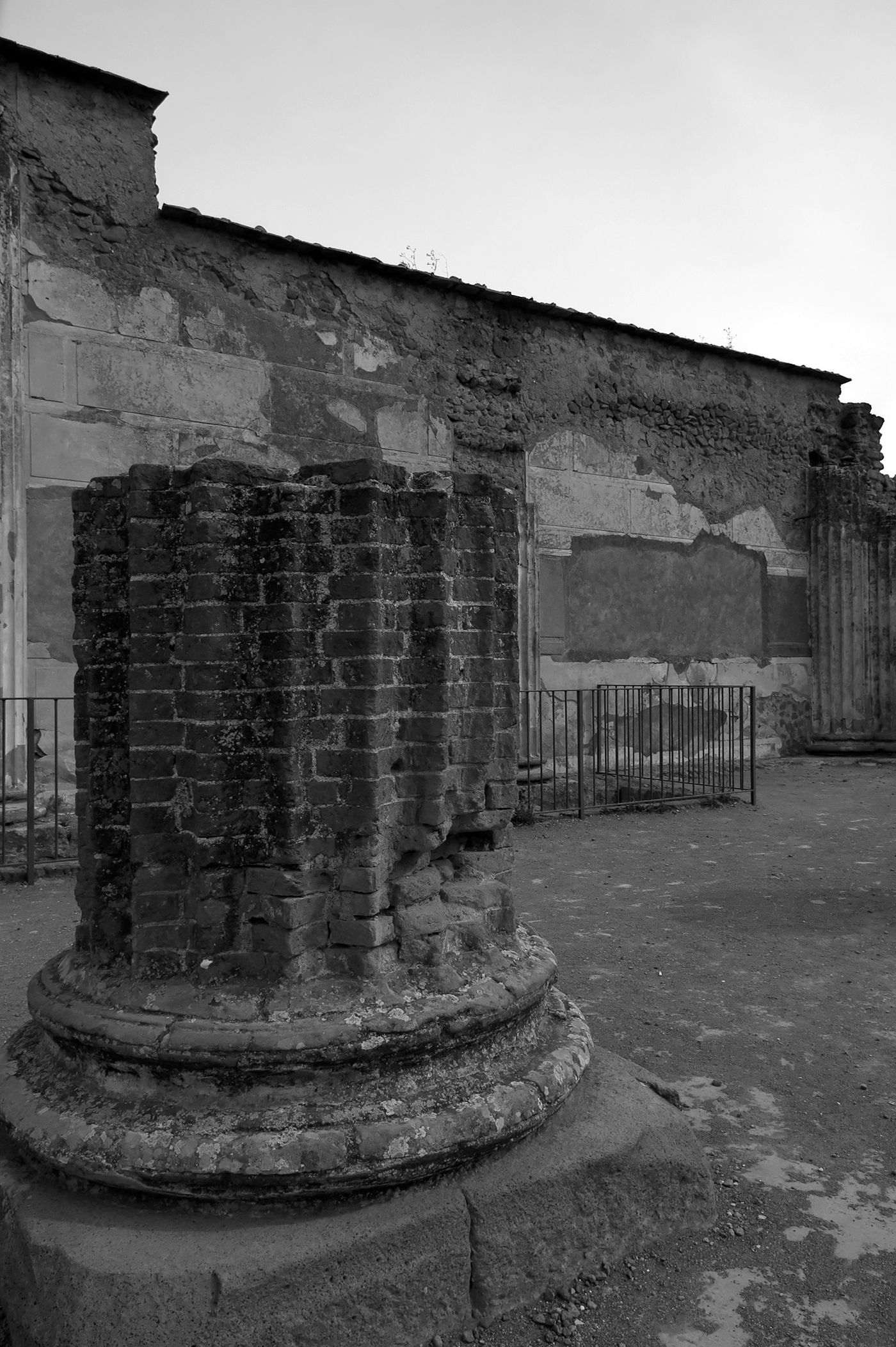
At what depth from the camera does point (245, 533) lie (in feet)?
8.53

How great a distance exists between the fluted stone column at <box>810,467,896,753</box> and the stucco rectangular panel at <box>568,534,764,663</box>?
122cm

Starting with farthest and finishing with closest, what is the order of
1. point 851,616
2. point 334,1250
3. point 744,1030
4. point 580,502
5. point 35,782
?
point 851,616
point 580,502
point 35,782
point 744,1030
point 334,1250

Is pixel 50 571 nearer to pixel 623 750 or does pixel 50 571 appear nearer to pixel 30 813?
pixel 30 813

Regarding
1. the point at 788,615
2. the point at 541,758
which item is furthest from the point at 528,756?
the point at 788,615

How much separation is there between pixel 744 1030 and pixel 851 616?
38.3 ft

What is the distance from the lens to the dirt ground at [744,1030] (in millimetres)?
2322

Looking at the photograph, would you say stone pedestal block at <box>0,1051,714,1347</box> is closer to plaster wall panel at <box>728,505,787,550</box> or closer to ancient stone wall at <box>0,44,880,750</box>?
ancient stone wall at <box>0,44,880,750</box>

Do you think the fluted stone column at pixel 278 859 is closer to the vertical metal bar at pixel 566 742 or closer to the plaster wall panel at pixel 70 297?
the plaster wall panel at pixel 70 297

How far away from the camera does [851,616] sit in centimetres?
1434

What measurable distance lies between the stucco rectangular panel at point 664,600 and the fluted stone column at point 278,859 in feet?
29.8

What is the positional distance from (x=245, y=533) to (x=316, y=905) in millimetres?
1031

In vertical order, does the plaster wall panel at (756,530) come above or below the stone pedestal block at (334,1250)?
above

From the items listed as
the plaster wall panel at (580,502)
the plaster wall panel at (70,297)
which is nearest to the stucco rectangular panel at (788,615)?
the plaster wall panel at (580,502)

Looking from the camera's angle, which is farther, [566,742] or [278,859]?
[566,742]
